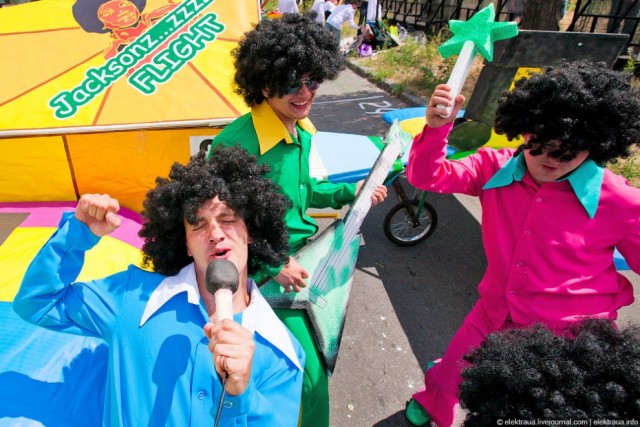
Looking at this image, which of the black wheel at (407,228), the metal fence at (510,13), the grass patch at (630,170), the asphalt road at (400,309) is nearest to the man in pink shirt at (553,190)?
the asphalt road at (400,309)

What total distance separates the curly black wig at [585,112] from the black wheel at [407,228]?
7.52 ft

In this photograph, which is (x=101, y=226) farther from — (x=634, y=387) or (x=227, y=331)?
(x=634, y=387)

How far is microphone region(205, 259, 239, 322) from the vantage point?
97 cm

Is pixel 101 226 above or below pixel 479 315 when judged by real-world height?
above

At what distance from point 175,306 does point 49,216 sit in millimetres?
2188

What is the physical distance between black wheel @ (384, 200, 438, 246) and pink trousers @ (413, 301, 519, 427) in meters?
1.92

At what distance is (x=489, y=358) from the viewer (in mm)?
1143

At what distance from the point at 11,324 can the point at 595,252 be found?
2750mm

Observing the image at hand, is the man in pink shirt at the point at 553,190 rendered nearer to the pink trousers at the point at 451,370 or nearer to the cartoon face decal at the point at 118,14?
the pink trousers at the point at 451,370

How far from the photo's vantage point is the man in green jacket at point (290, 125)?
1.83 m

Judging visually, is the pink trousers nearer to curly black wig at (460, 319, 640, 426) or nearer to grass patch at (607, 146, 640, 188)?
curly black wig at (460, 319, 640, 426)

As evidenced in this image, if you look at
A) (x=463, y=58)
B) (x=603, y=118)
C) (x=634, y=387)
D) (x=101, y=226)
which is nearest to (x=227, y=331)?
(x=101, y=226)

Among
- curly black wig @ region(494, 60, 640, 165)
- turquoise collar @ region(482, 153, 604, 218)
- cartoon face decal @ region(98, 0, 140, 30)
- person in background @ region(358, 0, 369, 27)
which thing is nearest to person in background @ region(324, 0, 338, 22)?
person in background @ region(358, 0, 369, 27)

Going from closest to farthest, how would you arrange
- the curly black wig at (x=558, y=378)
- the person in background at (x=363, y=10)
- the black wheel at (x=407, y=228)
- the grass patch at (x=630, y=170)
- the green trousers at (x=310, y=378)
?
the curly black wig at (x=558, y=378), the green trousers at (x=310, y=378), the black wheel at (x=407, y=228), the grass patch at (x=630, y=170), the person in background at (x=363, y=10)
